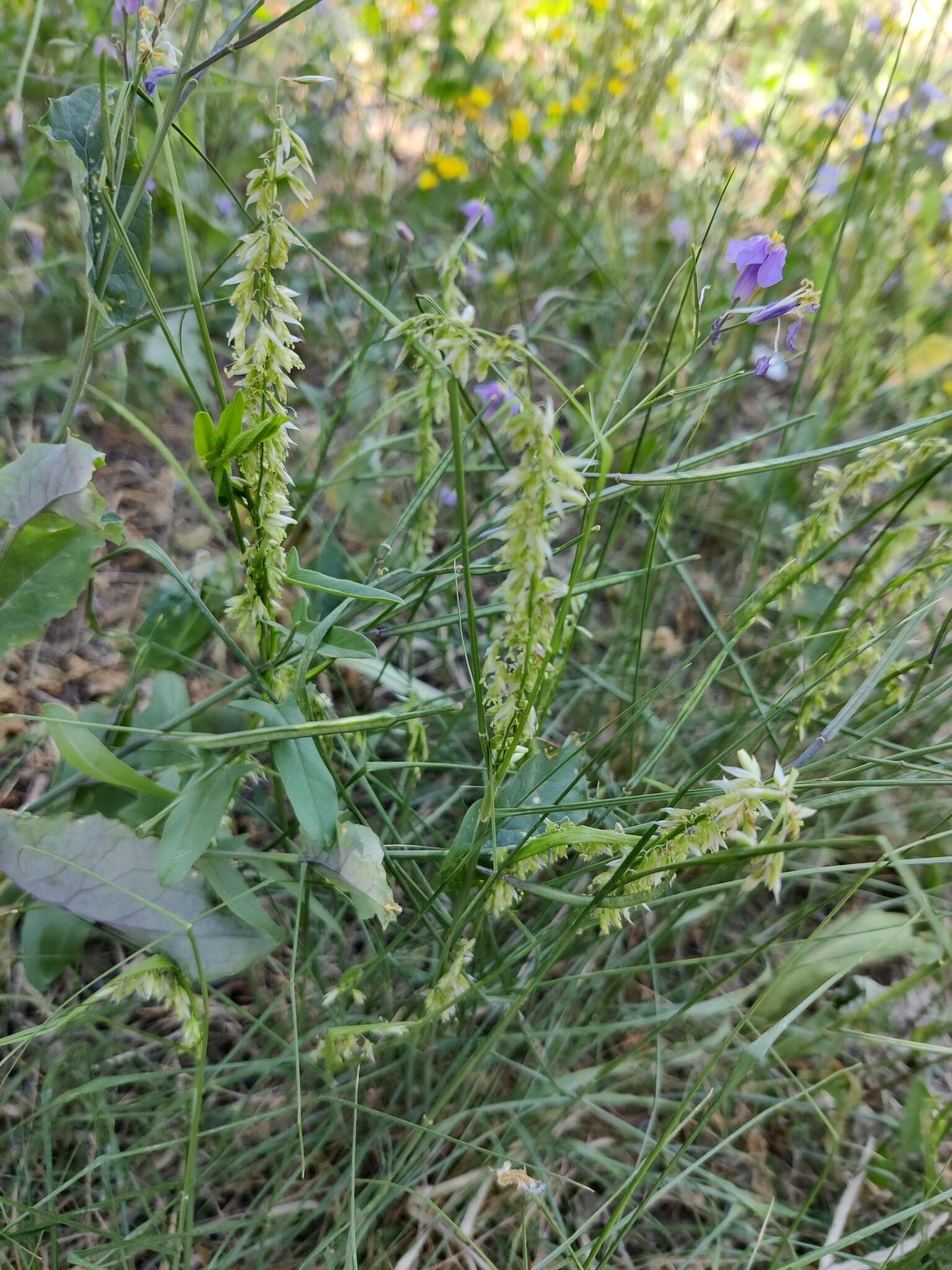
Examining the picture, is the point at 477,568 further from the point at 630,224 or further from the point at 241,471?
the point at 630,224

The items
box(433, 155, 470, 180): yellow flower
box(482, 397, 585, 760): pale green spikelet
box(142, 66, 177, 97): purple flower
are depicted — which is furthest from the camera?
box(433, 155, 470, 180): yellow flower

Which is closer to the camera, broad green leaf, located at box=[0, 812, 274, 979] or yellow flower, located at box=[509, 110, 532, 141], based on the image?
broad green leaf, located at box=[0, 812, 274, 979]

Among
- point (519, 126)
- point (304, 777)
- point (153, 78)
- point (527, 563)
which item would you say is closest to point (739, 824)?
point (527, 563)

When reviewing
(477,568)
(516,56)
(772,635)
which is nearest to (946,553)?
(477,568)

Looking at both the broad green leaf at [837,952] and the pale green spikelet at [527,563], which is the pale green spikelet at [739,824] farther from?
the broad green leaf at [837,952]

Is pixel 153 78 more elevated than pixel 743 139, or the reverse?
pixel 743 139

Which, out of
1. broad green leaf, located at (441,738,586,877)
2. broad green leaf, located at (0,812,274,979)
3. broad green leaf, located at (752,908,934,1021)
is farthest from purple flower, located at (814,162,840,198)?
broad green leaf, located at (0,812,274,979)

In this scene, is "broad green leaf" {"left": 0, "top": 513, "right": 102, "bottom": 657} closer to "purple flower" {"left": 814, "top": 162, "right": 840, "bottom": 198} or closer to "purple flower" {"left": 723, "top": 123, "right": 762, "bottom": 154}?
"purple flower" {"left": 723, "top": 123, "right": 762, "bottom": 154}

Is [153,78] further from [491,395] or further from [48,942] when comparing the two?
[48,942]
